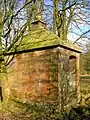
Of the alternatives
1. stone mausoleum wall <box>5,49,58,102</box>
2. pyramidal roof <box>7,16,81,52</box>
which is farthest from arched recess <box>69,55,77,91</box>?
stone mausoleum wall <box>5,49,58,102</box>

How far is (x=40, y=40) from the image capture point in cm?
1263

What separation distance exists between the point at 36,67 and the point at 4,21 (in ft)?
10.2

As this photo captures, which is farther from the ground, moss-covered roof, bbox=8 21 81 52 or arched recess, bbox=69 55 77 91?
moss-covered roof, bbox=8 21 81 52

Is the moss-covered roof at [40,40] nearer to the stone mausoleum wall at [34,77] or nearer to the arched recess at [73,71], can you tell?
the stone mausoleum wall at [34,77]

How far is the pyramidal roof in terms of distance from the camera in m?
11.8

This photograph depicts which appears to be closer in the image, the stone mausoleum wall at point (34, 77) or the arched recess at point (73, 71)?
the stone mausoleum wall at point (34, 77)

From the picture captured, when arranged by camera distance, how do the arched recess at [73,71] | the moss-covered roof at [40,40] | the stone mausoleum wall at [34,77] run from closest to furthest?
the stone mausoleum wall at [34,77]
the moss-covered roof at [40,40]
the arched recess at [73,71]

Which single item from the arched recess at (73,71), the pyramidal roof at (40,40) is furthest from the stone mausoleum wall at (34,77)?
the arched recess at (73,71)

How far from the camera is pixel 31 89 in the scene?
40.9 feet

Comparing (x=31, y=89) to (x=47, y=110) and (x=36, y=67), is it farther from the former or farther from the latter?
(x=47, y=110)

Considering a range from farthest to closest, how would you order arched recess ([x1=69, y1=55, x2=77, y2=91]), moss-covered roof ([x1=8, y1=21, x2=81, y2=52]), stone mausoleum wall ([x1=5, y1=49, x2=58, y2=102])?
arched recess ([x1=69, y1=55, x2=77, y2=91]) → moss-covered roof ([x1=8, y1=21, x2=81, y2=52]) → stone mausoleum wall ([x1=5, y1=49, x2=58, y2=102])

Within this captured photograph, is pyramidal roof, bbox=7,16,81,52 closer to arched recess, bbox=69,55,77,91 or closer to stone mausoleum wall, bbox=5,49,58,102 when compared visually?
stone mausoleum wall, bbox=5,49,58,102

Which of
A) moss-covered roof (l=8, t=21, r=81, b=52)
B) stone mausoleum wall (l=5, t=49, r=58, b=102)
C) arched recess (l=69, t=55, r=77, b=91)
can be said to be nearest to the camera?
stone mausoleum wall (l=5, t=49, r=58, b=102)

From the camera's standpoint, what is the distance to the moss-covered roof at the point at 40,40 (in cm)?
1180
